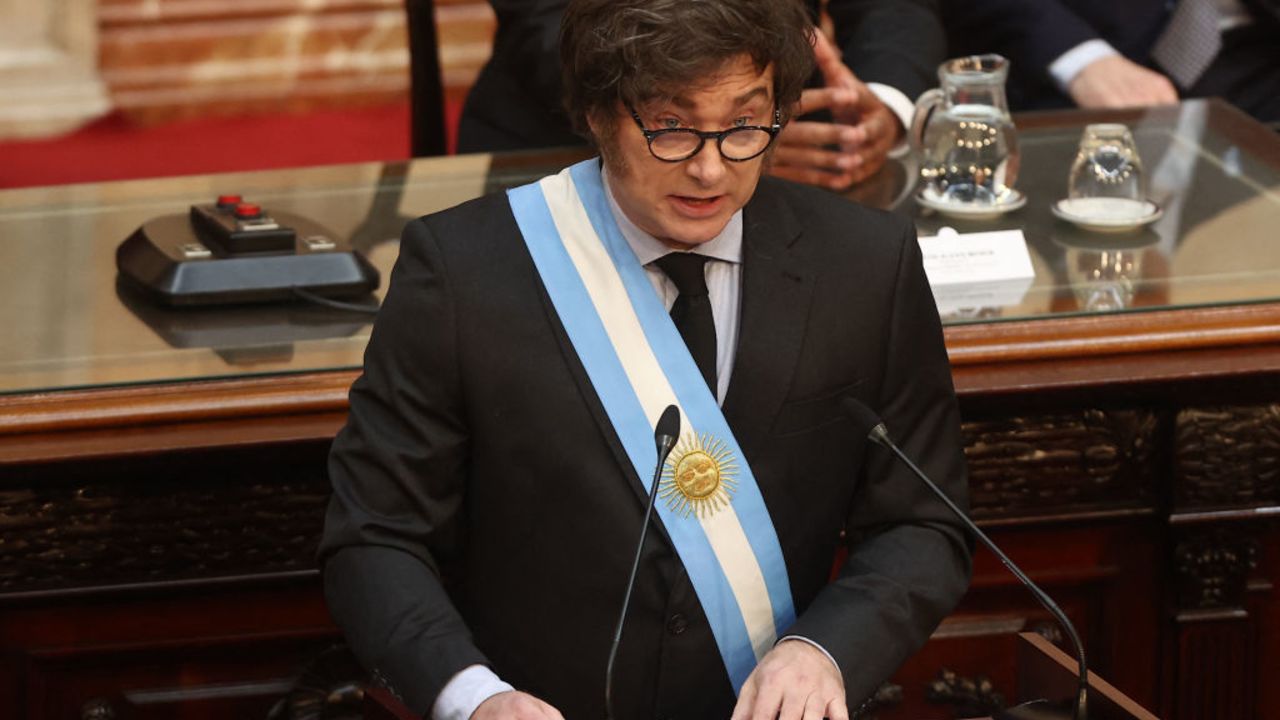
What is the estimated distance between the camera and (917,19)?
116 inches

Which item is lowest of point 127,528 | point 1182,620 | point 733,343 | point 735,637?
point 1182,620

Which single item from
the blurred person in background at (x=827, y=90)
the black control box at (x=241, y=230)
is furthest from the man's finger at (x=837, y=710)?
the blurred person in background at (x=827, y=90)

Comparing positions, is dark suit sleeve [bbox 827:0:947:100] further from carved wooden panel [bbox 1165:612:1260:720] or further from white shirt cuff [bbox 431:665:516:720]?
white shirt cuff [bbox 431:665:516:720]

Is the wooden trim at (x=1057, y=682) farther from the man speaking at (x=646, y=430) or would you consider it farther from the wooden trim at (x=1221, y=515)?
the wooden trim at (x=1221, y=515)

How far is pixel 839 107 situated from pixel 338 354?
3.01 feet

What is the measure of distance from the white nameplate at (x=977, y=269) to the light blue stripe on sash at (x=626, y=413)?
0.61m

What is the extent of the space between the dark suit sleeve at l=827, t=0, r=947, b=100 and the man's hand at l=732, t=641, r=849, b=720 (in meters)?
1.48

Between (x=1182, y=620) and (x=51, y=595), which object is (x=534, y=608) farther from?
(x=1182, y=620)

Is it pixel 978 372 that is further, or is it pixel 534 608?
pixel 978 372

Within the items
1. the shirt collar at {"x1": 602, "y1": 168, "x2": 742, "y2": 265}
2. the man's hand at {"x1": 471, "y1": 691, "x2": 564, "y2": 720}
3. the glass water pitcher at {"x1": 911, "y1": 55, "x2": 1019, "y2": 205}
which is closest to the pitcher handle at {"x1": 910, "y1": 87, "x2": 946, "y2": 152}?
the glass water pitcher at {"x1": 911, "y1": 55, "x2": 1019, "y2": 205}

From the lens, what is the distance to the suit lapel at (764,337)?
158 centimetres

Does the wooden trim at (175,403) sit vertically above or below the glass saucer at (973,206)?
below

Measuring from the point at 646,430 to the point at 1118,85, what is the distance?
209cm

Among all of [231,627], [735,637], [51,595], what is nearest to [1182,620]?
[735,637]
